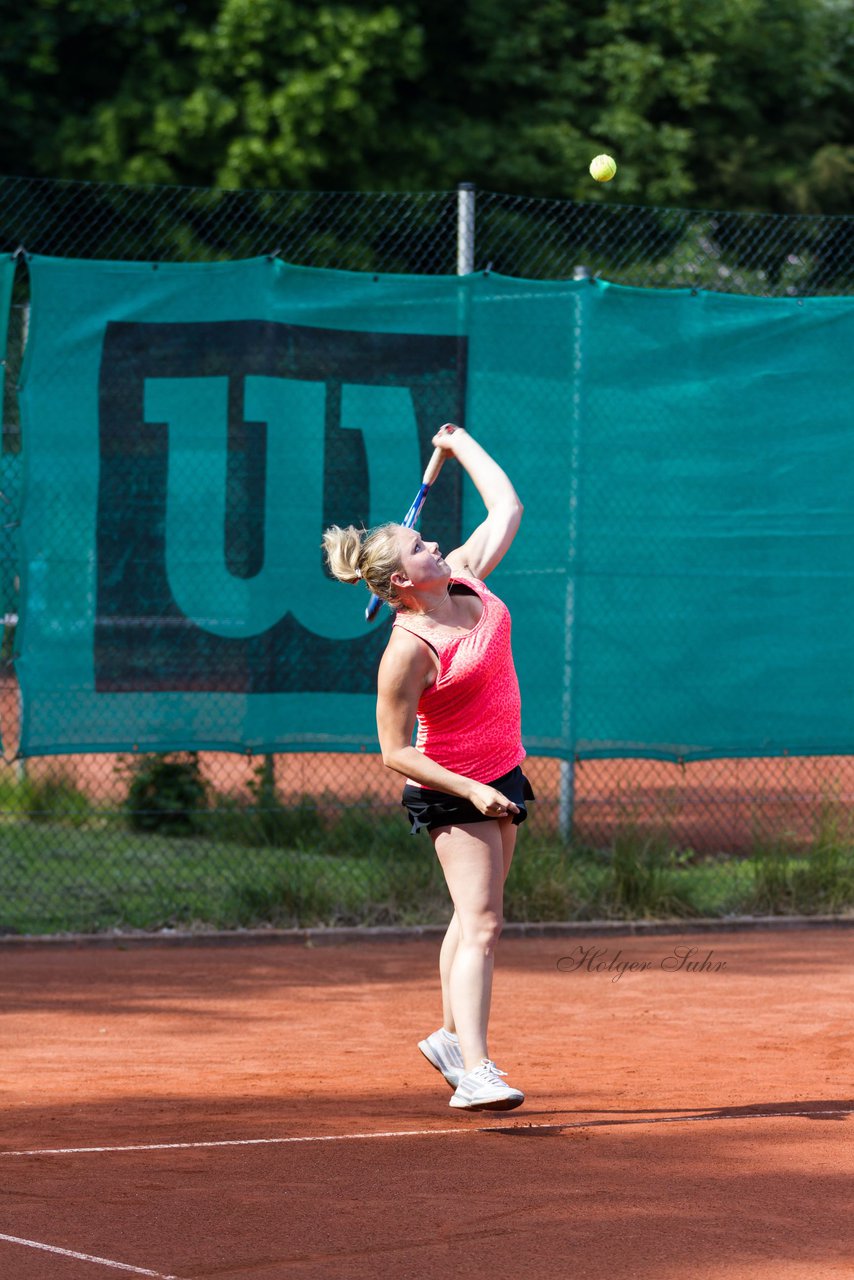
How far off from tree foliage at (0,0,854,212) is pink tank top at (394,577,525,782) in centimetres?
1558

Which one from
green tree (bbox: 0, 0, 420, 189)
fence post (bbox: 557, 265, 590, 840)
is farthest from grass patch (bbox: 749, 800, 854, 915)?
green tree (bbox: 0, 0, 420, 189)

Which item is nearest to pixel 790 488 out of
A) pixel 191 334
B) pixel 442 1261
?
pixel 191 334

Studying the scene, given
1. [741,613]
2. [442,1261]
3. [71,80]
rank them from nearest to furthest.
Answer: [442,1261] < [741,613] < [71,80]

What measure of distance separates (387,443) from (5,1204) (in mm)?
4429

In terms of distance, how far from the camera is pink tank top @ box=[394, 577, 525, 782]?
4.57 m

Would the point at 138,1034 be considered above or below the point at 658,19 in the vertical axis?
below

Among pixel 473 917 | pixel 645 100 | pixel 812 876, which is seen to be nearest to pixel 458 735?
pixel 473 917

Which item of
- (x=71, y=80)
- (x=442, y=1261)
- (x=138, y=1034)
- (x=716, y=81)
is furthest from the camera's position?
(x=716, y=81)

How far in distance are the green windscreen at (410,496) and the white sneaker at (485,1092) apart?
124 inches

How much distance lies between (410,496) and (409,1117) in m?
3.54

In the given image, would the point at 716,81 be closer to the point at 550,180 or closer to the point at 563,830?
the point at 550,180

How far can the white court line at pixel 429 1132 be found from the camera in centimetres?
441

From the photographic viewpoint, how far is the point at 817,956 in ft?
24.2

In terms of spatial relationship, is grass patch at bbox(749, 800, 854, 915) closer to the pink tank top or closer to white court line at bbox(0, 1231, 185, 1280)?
the pink tank top
